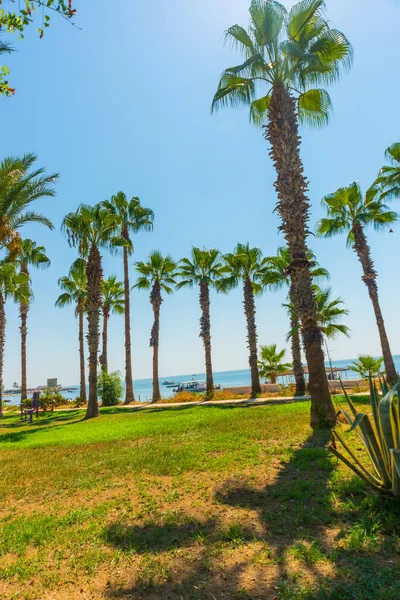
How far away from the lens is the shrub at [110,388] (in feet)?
87.2

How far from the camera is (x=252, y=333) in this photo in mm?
24766

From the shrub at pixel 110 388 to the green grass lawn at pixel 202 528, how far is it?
18891mm

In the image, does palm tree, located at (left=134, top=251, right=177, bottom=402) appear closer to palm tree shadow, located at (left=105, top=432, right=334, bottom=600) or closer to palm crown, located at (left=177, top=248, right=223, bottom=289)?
palm crown, located at (left=177, top=248, right=223, bottom=289)

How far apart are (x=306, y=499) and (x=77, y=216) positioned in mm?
18927

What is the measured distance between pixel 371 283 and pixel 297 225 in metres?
12.9

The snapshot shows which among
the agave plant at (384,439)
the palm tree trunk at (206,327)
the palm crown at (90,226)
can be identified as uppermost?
the palm crown at (90,226)

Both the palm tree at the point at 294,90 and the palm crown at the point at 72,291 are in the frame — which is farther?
the palm crown at the point at 72,291

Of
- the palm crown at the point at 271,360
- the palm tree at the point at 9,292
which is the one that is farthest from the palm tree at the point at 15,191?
the palm crown at the point at 271,360

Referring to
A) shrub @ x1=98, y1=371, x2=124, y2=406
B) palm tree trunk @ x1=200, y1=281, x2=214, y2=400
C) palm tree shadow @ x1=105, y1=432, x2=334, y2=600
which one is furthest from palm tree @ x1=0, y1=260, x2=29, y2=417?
palm tree shadow @ x1=105, y1=432, x2=334, y2=600

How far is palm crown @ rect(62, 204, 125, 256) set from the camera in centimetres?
1991

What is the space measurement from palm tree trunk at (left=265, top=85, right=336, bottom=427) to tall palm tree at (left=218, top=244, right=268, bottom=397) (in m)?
14.6

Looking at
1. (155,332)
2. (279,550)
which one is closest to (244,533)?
(279,550)

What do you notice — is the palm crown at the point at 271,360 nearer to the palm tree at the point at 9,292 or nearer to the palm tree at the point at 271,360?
the palm tree at the point at 271,360

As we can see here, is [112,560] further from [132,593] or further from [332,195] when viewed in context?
[332,195]
